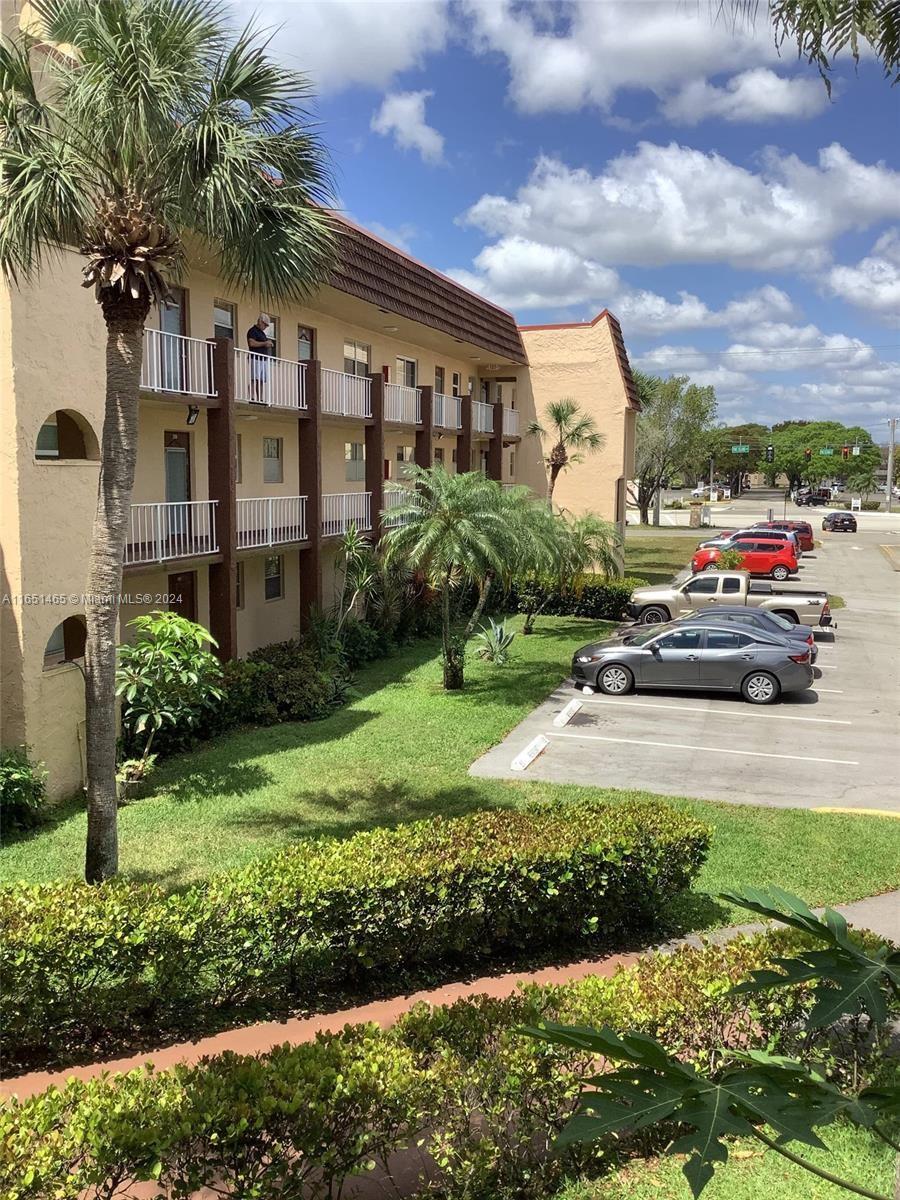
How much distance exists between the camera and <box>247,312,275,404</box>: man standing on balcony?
17578mm

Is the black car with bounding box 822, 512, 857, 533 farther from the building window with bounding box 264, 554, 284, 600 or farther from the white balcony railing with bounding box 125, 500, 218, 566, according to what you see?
the white balcony railing with bounding box 125, 500, 218, 566

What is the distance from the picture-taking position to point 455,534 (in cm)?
1692

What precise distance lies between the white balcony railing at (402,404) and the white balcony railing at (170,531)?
8429 millimetres

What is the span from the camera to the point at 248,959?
701cm

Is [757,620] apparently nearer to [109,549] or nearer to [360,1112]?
[109,549]

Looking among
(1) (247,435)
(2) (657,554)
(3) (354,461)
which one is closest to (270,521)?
(1) (247,435)

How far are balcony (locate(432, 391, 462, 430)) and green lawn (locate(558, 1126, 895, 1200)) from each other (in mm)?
23726

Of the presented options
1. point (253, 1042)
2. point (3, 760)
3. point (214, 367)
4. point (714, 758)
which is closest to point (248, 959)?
point (253, 1042)

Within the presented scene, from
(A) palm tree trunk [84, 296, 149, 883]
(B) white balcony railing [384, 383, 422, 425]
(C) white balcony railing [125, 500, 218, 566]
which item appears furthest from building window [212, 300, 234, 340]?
(A) palm tree trunk [84, 296, 149, 883]

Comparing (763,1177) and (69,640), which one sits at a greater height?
(69,640)

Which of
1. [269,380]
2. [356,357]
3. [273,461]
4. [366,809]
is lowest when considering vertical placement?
[366,809]

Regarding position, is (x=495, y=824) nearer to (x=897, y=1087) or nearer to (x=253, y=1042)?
(x=253, y=1042)

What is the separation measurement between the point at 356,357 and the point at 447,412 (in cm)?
462

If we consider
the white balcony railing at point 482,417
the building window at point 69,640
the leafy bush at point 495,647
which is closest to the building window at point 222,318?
the building window at point 69,640
